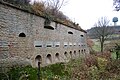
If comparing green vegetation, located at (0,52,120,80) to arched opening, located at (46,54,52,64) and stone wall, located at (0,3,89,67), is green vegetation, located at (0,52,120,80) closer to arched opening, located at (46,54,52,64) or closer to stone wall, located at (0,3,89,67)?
arched opening, located at (46,54,52,64)

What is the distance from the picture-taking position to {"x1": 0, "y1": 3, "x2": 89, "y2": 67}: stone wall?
7812 millimetres

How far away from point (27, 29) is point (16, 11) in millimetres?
1194

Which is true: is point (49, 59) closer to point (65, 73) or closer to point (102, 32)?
point (65, 73)

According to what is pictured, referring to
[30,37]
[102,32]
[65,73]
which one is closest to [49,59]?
[65,73]

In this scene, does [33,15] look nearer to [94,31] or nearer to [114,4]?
[114,4]

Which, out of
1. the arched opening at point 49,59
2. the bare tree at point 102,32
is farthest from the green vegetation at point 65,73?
the bare tree at point 102,32

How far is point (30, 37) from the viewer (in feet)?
31.9

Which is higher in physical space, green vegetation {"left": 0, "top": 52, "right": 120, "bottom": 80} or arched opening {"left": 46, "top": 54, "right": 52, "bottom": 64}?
arched opening {"left": 46, "top": 54, "right": 52, "bottom": 64}

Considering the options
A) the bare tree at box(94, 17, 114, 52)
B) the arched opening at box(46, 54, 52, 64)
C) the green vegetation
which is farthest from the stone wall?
the bare tree at box(94, 17, 114, 52)

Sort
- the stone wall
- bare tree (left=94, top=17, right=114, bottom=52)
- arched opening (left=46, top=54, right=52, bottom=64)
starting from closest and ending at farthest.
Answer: the stone wall
arched opening (left=46, top=54, right=52, bottom=64)
bare tree (left=94, top=17, right=114, bottom=52)

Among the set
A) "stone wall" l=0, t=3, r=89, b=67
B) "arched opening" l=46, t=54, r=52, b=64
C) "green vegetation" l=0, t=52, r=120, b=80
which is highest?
"stone wall" l=0, t=3, r=89, b=67

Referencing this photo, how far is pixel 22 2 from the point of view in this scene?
10023 millimetres

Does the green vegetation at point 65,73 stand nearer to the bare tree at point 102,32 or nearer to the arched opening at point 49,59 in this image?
the arched opening at point 49,59

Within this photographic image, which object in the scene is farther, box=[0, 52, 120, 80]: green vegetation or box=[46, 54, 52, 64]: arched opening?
box=[46, 54, 52, 64]: arched opening
